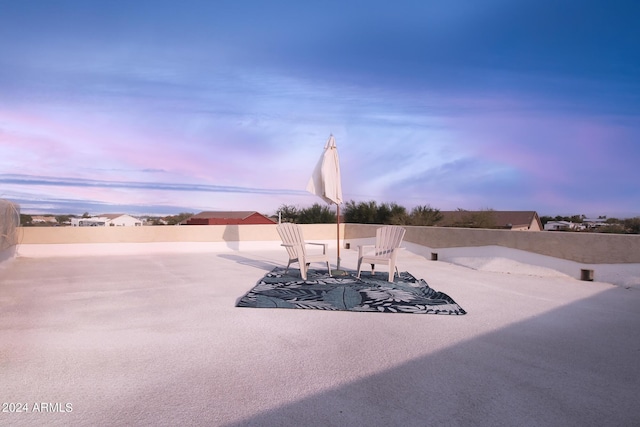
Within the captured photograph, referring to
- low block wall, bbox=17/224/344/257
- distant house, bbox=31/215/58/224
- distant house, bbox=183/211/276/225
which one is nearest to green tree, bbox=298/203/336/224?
low block wall, bbox=17/224/344/257

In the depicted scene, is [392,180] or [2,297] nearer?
[2,297]

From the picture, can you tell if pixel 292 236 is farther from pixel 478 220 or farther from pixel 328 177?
pixel 478 220

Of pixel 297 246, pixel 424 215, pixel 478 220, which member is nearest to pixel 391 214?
pixel 424 215

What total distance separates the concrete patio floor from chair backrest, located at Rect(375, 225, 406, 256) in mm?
1280

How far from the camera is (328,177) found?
5824mm

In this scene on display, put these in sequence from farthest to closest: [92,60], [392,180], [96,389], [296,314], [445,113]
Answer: [392,180]
[445,113]
[92,60]
[296,314]
[96,389]

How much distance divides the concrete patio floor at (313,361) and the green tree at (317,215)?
7149mm

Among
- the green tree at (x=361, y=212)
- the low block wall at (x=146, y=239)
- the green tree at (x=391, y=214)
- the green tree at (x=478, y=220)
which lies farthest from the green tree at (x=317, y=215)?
the green tree at (x=478, y=220)

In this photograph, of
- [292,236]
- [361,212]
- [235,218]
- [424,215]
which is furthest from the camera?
[235,218]

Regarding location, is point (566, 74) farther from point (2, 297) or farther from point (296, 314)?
point (2, 297)

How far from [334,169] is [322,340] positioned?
3.33 meters

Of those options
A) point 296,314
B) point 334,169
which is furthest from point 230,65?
point 296,314

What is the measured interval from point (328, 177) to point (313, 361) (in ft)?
11.8

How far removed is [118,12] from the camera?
723 centimetres
